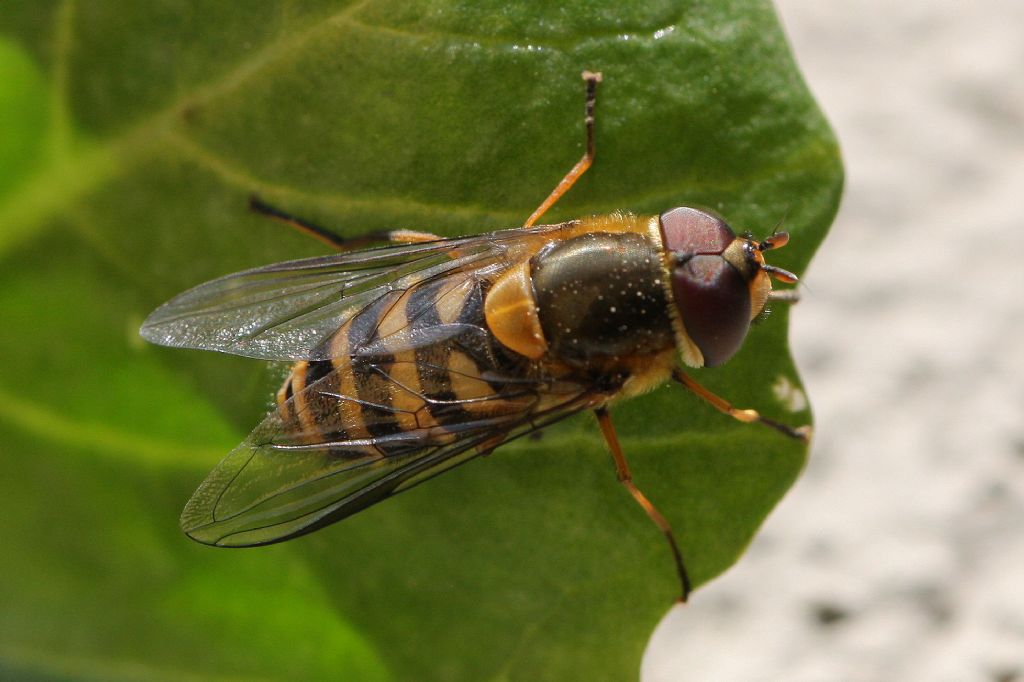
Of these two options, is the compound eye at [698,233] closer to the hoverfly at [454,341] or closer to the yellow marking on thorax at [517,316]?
the hoverfly at [454,341]

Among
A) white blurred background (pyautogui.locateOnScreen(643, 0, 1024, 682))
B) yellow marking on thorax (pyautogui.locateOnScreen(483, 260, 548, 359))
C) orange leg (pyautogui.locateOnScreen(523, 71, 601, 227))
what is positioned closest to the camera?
orange leg (pyautogui.locateOnScreen(523, 71, 601, 227))

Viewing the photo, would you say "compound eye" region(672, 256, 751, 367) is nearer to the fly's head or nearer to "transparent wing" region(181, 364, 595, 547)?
the fly's head

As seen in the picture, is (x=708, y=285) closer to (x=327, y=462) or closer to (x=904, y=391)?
(x=327, y=462)

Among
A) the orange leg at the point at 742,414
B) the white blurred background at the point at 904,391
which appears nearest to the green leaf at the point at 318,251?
the orange leg at the point at 742,414

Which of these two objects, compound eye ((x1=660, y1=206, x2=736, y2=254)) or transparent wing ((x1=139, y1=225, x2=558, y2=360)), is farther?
transparent wing ((x1=139, y1=225, x2=558, y2=360))

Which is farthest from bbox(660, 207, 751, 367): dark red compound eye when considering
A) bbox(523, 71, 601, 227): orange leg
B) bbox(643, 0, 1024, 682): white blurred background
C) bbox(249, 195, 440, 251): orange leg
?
bbox(643, 0, 1024, 682): white blurred background

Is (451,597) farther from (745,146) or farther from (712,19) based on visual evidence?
Answer: (712,19)

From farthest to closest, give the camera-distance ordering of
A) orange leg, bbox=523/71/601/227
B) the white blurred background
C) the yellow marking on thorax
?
the white blurred background, the yellow marking on thorax, orange leg, bbox=523/71/601/227
